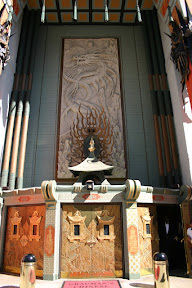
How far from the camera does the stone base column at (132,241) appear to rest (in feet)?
19.2

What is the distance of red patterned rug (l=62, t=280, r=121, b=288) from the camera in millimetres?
5188

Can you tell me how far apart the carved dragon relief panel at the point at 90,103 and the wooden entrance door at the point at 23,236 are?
216 cm

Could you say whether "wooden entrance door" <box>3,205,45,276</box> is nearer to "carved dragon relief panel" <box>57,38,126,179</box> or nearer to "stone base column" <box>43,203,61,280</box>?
"stone base column" <box>43,203,61,280</box>

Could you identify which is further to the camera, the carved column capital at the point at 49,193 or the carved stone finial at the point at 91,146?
the carved stone finial at the point at 91,146

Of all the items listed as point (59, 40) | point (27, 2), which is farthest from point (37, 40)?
point (27, 2)

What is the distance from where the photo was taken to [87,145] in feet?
28.4

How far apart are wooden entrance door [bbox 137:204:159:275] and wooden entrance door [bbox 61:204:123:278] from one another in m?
0.66

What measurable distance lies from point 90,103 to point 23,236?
6.03m

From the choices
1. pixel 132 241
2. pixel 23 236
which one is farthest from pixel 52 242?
pixel 132 241

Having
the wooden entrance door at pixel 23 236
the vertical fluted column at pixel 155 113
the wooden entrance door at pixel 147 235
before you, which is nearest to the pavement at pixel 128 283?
the wooden entrance door at pixel 147 235

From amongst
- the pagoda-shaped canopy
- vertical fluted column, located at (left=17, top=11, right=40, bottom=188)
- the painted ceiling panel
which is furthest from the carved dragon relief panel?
vertical fluted column, located at (left=17, top=11, right=40, bottom=188)

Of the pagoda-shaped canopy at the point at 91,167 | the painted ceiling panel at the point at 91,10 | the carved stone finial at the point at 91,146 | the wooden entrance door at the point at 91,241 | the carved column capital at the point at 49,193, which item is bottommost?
the wooden entrance door at the point at 91,241

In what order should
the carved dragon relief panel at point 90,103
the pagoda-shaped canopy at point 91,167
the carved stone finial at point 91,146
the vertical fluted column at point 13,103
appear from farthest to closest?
the carved dragon relief panel at point 90,103
the vertical fluted column at point 13,103
the carved stone finial at point 91,146
the pagoda-shaped canopy at point 91,167

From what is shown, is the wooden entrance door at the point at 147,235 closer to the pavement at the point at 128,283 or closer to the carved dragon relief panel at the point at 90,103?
the pavement at the point at 128,283
